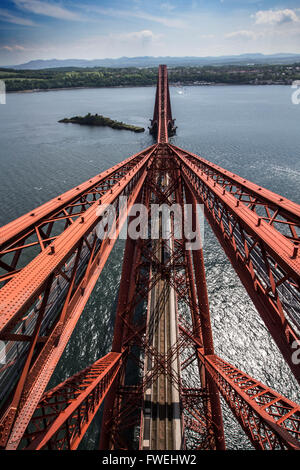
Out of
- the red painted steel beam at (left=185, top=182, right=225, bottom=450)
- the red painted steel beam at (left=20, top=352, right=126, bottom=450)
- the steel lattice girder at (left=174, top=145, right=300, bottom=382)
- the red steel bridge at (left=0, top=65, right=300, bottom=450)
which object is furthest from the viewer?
the red painted steel beam at (left=185, top=182, right=225, bottom=450)

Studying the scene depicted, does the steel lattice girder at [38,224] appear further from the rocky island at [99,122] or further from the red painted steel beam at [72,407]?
the rocky island at [99,122]

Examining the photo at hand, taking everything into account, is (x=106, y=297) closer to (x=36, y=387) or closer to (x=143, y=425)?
(x=143, y=425)

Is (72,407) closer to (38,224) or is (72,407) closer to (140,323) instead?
(38,224)

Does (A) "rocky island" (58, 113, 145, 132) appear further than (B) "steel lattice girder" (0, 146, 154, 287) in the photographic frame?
Yes

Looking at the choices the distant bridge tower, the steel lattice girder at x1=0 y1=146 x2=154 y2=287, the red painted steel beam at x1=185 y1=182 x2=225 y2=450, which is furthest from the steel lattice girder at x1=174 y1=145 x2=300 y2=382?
the distant bridge tower

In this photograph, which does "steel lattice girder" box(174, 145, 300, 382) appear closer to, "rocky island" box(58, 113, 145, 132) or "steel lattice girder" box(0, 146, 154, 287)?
"steel lattice girder" box(0, 146, 154, 287)

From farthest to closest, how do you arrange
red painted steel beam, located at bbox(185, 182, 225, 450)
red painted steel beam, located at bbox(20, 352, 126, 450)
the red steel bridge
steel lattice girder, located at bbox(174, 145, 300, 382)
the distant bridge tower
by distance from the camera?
the distant bridge tower < red painted steel beam, located at bbox(185, 182, 225, 450) < red painted steel beam, located at bbox(20, 352, 126, 450) < steel lattice girder, located at bbox(174, 145, 300, 382) < the red steel bridge

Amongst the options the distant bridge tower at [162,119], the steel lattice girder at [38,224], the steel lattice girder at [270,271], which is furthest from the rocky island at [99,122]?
the steel lattice girder at [270,271]
